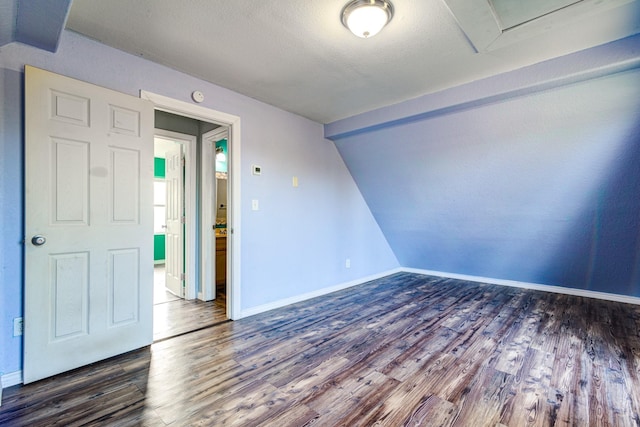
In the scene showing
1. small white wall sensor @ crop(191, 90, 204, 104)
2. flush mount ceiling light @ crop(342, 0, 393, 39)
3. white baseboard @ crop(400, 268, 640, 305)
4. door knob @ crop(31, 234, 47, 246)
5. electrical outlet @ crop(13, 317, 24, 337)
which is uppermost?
flush mount ceiling light @ crop(342, 0, 393, 39)

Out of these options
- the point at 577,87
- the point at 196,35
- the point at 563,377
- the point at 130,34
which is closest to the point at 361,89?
the point at 196,35

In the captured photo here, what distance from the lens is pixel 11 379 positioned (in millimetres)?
1862

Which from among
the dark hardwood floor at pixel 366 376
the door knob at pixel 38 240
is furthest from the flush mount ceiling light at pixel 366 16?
the door knob at pixel 38 240

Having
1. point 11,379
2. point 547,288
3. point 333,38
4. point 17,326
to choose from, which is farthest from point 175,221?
point 547,288

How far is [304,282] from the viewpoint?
3754 millimetres

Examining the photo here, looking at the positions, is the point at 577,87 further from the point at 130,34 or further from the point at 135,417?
the point at 135,417

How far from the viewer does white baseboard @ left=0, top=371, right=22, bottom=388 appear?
183 cm

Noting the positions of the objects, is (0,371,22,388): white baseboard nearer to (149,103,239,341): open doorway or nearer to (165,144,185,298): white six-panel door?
(149,103,239,341): open doorway

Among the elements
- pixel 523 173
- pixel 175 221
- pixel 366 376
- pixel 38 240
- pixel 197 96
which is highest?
pixel 197 96

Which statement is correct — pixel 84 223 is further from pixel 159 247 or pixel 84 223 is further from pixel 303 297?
pixel 159 247

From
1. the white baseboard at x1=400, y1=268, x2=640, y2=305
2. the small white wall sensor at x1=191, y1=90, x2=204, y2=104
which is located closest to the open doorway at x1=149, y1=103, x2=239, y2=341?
the small white wall sensor at x1=191, y1=90, x2=204, y2=104

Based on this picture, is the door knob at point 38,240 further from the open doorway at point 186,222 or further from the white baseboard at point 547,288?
the white baseboard at point 547,288

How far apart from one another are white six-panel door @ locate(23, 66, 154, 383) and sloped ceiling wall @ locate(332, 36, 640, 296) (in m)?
2.46

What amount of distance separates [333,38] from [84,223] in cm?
223
